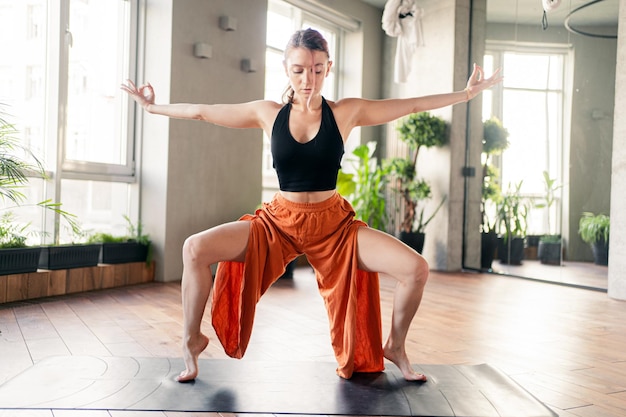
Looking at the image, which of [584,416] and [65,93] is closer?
[584,416]

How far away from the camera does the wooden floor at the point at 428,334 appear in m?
2.35

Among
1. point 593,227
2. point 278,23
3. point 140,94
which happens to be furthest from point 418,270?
point 278,23

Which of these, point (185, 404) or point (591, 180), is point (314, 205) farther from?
point (591, 180)

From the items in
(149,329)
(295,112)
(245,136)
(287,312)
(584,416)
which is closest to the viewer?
(584,416)

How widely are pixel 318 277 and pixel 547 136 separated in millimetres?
3853

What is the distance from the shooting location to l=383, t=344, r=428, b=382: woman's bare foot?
230cm

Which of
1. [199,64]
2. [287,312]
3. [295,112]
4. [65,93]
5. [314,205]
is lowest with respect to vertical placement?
[287,312]

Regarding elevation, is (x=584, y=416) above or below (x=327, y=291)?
below

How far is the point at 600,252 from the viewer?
489cm

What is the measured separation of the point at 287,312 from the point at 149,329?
2.99 ft

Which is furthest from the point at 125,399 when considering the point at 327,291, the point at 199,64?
the point at 199,64

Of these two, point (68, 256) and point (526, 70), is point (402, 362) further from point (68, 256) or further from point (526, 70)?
point (526, 70)

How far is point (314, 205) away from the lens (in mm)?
2287

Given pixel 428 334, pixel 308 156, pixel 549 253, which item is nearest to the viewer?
pixel 308 156
